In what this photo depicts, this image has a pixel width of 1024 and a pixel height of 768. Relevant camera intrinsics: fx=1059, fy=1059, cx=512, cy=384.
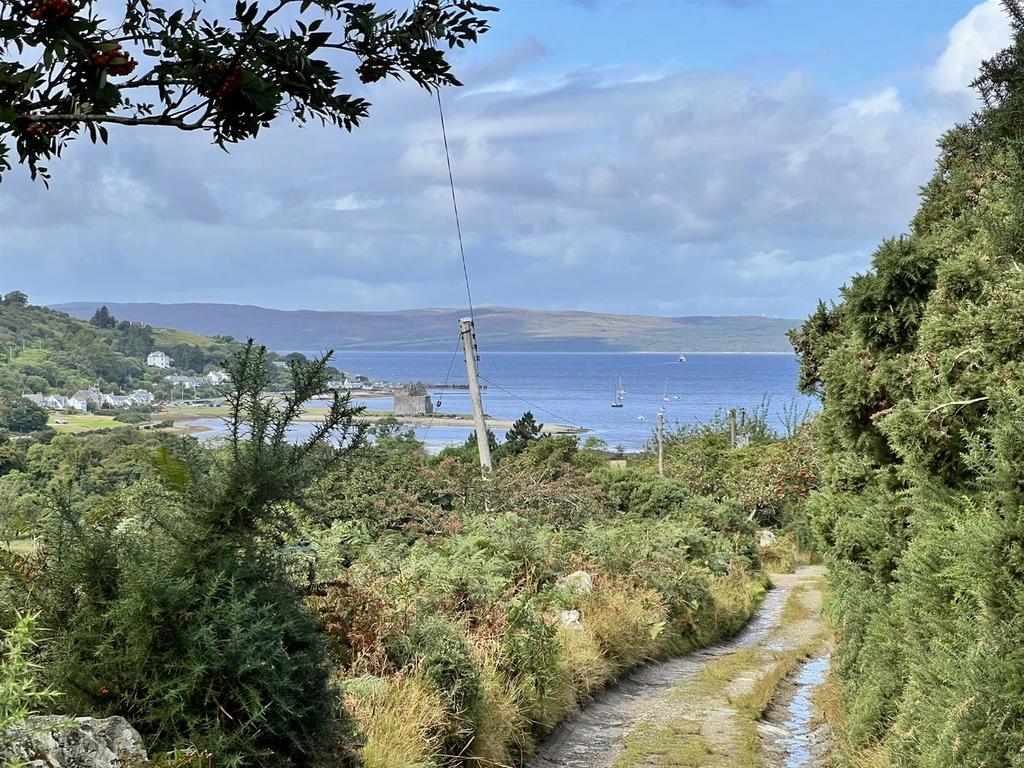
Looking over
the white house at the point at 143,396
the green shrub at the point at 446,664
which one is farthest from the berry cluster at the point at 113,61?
the white house at the point at 143,396

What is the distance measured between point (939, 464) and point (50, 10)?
554 cm

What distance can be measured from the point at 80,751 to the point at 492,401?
140073 mm

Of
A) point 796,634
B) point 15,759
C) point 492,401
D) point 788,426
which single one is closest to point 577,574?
point 796,634

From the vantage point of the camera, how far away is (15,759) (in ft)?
11.0

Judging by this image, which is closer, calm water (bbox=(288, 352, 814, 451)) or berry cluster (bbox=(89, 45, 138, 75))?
berry cluster (bbox=(89, 45, 138, 75))

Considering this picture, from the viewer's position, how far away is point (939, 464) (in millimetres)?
6523

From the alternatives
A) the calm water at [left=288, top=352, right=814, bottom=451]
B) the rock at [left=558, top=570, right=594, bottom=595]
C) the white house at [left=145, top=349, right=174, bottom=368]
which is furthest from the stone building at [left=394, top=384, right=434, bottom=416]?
the calm water at [left=288, top=352, right=814, bottom=451]

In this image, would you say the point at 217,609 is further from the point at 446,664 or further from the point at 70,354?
the point at 70,354

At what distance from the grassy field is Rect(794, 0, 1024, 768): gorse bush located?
1994 cm

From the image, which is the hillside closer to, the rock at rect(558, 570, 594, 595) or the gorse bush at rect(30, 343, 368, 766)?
Result: the rock at rect(558, 570, 594, 595)

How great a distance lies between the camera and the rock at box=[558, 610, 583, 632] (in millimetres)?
11477

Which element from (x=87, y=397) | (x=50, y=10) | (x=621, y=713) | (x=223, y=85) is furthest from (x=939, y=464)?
(x=87, y=397)

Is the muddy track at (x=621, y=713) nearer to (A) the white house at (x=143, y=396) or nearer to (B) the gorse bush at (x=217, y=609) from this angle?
(B) the gorse bush at (x=217, y=609)

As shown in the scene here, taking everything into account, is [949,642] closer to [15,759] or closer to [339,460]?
[339,460]
